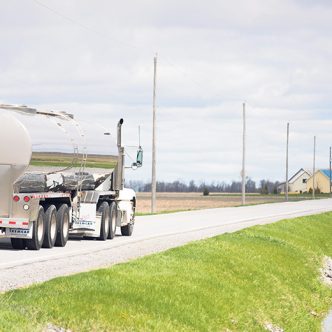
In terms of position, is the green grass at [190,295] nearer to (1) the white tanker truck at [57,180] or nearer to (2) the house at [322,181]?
(1) the white tanker truck at [57,180]

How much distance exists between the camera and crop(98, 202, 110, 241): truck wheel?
2948cm

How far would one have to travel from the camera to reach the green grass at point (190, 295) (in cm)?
1274

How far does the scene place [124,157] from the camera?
32.0m

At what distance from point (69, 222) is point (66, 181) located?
110cm

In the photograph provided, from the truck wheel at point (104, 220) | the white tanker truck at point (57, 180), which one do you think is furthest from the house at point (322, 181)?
the truck wheel at point (104, 220)

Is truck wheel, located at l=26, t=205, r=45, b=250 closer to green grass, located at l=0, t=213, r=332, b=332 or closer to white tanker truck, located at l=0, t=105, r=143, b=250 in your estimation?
white tanker truck, located at l=0, t=105, r=143, b=250

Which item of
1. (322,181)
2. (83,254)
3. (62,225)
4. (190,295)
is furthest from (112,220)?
(322,181)

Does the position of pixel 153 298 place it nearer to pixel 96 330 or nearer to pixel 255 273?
pixel 96 330

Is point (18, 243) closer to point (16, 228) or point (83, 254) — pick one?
point (16, 228)

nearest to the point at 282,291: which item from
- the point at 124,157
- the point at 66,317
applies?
the point at 66,317

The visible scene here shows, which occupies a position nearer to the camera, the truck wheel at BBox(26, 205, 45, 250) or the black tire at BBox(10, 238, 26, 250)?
the truck wheel at BBox(26, 205, 45, 250)

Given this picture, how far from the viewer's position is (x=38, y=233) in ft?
81.2

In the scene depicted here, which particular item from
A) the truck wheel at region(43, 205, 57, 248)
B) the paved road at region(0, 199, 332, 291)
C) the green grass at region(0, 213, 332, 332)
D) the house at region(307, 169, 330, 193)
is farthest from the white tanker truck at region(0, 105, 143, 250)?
the house at region(307, 169, 330, 193)

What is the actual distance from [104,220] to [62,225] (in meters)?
3.48
